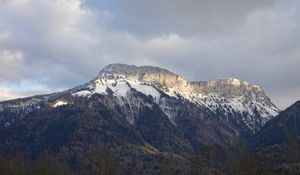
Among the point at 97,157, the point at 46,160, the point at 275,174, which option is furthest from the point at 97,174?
the point at 275,174

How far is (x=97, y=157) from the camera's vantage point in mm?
196500

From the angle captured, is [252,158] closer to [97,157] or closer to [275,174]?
[275,174]

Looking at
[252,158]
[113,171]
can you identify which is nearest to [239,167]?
[252,158]

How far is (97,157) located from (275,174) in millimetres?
65562

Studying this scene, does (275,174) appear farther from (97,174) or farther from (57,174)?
(57,174)

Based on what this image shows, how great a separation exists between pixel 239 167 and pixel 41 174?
7093cm

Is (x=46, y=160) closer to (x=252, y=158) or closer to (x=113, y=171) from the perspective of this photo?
(x=113, y=171)

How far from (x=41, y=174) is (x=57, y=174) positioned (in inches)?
418

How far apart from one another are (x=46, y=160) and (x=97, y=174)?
19.3 m

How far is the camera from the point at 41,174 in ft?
619

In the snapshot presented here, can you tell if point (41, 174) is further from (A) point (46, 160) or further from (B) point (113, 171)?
(B) point (113, 171)

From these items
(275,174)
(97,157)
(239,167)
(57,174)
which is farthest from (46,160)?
(275,174)

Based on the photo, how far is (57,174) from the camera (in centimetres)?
19838

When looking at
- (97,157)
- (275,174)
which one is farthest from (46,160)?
(275,174)
